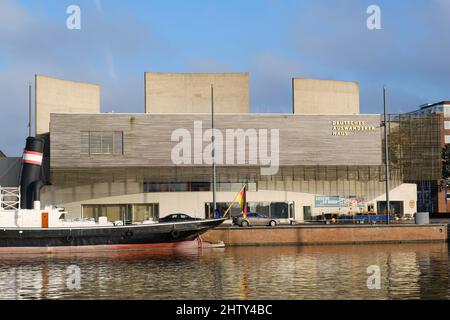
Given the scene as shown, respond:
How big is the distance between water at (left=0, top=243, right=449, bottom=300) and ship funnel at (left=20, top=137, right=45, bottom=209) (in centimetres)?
532

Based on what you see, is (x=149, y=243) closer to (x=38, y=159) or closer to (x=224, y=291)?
(x=38, y=159)

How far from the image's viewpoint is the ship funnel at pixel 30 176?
55.1m

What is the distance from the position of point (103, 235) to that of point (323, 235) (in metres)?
17.7

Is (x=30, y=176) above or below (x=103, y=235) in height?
→ above

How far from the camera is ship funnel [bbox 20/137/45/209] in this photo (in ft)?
181

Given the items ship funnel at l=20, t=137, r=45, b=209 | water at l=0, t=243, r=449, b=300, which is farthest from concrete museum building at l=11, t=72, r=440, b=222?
water at l=0, t=243, r=449, b=300

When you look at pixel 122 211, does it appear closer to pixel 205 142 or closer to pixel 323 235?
pixel 205 142

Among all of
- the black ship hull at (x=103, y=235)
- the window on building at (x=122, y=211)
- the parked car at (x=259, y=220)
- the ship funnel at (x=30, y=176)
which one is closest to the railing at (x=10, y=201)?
the ship funnel at (x=30, y=176)

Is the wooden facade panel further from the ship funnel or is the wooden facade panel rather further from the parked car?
the ship funnel

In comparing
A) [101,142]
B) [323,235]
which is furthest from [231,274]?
[101,142]

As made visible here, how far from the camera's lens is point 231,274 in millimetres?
38219

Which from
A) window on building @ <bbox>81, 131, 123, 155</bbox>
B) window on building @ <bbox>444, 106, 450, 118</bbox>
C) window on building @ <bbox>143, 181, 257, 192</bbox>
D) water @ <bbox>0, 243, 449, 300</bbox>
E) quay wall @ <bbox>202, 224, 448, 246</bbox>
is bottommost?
water @ <bbox>0, 243, 449, 300</bbox>

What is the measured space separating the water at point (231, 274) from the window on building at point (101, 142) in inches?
985

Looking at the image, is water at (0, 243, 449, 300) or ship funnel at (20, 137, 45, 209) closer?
water at (0, 243, 449, 300)
